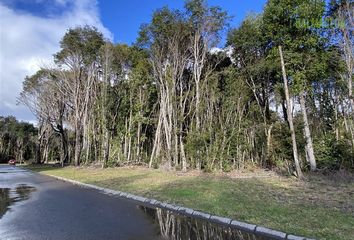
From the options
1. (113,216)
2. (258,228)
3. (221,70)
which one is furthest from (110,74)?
(258,228)

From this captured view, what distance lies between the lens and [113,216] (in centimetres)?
796

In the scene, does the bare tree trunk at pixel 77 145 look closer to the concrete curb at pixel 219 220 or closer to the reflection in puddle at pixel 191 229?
the concrete curb at pixel 219 220

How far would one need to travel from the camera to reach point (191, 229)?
669cm

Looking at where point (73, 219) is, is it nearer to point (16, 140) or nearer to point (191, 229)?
point (191, 229)

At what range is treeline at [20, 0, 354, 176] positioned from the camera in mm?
18172

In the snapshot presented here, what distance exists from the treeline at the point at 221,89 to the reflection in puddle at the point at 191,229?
30.2 feet

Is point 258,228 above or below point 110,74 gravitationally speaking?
below

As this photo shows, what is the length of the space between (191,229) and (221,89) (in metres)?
18.5

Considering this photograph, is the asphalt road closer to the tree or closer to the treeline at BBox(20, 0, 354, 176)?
the treeline at BBox(20, 0, 354, 176)

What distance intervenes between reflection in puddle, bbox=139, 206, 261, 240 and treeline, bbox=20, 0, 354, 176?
9.20m

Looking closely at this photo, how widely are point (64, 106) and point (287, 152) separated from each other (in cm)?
2910

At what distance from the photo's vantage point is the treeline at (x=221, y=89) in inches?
715

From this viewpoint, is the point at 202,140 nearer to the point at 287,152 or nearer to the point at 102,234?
the point at 287,152

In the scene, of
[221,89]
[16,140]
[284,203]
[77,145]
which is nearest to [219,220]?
[284,203]
